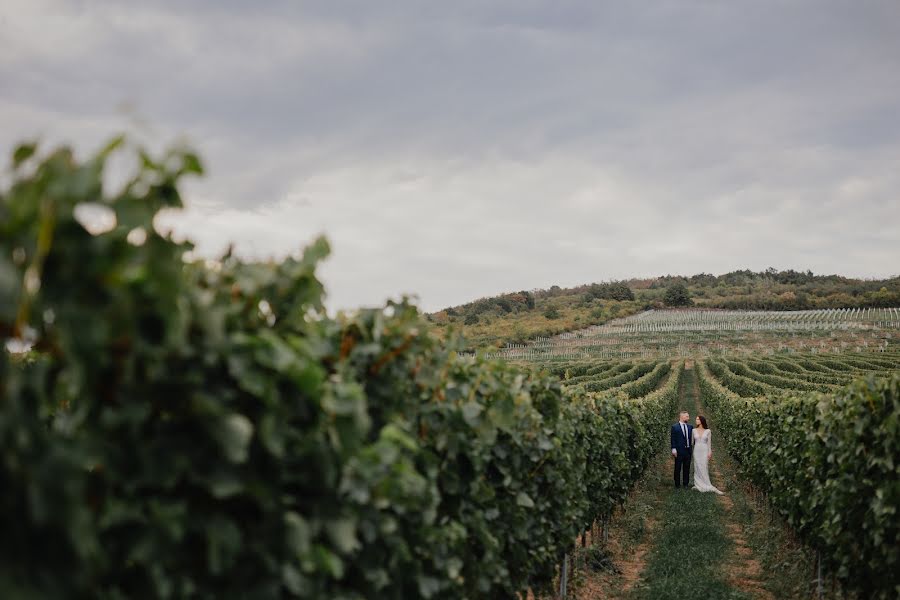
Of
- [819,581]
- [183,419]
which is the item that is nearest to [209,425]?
[183,419]

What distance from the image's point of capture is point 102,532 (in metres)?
1.84

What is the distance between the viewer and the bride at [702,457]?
1562cm

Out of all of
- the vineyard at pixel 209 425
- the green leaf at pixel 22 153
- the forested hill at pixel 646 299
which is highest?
the forested hill at pixel 646 299

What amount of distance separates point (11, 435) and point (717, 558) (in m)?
10.6

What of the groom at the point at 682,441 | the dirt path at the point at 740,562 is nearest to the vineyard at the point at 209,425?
the dirt path at the point at 740,562

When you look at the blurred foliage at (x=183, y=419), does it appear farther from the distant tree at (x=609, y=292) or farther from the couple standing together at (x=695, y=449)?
the distant tree at (x=609, y=292)

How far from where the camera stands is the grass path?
8.66m

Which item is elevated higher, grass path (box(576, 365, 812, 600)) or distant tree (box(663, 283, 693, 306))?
distant tree (box(663, 283, 693, 306))

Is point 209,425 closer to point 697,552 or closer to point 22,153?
point 22,153

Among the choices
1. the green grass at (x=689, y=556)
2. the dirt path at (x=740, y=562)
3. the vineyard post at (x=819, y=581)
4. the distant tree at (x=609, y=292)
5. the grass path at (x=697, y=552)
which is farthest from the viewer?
the distant tree at (x=609, y=292)

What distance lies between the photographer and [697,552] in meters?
10.3

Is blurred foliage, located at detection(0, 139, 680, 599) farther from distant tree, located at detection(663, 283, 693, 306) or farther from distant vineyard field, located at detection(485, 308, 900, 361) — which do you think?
distant tree, located at detection(663, 283, 693, 306)

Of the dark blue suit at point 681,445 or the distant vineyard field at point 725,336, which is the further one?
the distant vineyard field at point 725,336

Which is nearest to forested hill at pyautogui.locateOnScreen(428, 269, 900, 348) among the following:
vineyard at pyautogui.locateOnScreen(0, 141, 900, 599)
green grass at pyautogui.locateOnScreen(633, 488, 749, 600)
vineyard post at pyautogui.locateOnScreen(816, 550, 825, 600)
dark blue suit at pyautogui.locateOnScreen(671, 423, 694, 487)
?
dark blue suit at pyautogui.locateOnScreen(671, 423, 694, 487)
